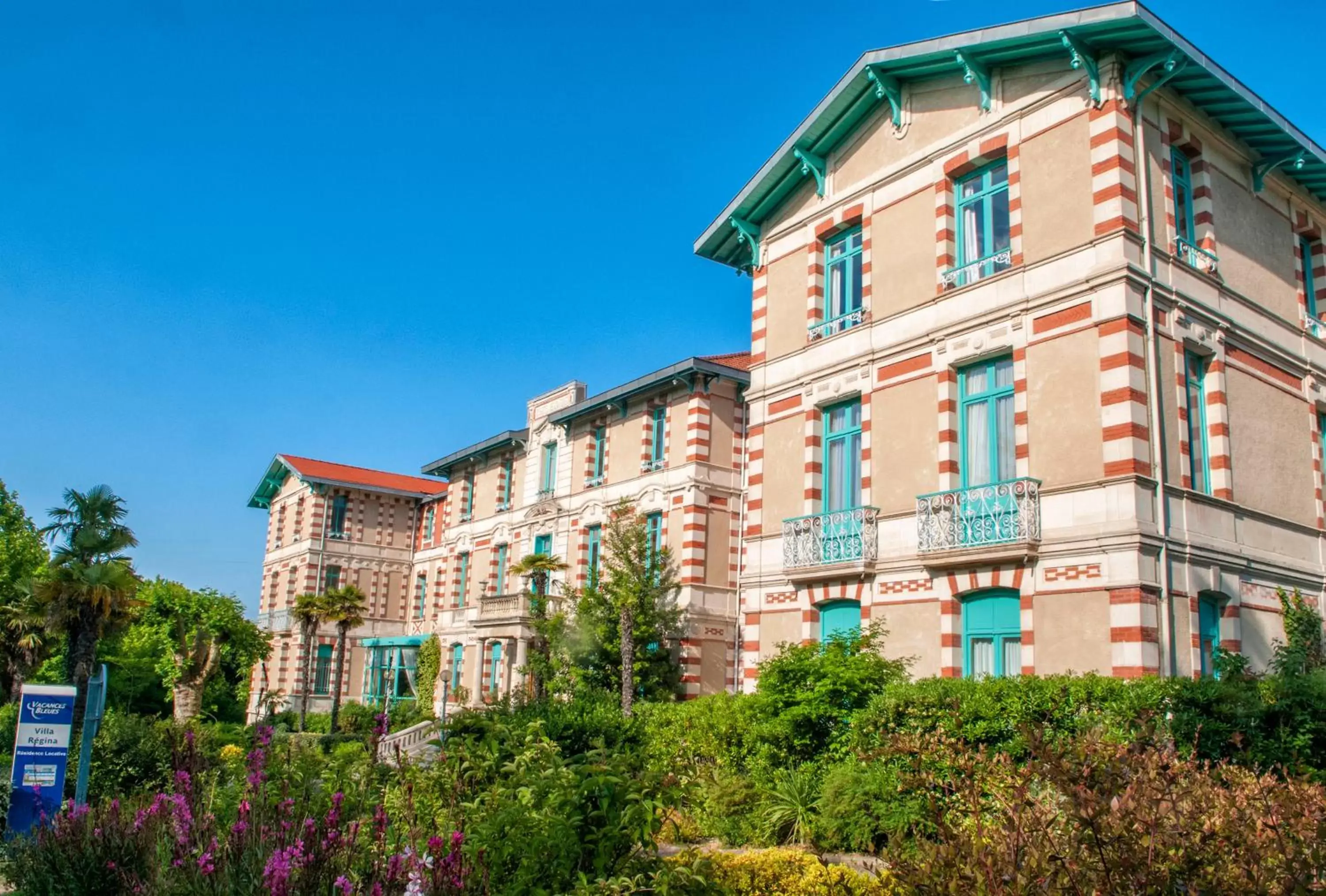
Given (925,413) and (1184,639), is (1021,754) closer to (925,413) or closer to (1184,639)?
(1184,639)

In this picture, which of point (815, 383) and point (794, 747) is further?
point (815, 383)

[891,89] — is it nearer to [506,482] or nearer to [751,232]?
[751,232]

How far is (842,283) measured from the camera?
766 inches

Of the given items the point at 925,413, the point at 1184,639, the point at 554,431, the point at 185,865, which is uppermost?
the point at 554,431

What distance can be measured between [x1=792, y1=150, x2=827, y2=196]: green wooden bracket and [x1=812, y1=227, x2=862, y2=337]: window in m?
0.99

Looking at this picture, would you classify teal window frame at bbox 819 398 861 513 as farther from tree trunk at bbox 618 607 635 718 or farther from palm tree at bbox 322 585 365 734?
palm tree at bbox 322 585 365 734

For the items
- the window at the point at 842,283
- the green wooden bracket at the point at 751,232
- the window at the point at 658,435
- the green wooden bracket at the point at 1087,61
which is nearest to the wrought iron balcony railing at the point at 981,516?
the window at the point at 842,283

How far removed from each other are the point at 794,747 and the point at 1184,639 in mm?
5342

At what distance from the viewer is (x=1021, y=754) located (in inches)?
479

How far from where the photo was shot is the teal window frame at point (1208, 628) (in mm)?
14617

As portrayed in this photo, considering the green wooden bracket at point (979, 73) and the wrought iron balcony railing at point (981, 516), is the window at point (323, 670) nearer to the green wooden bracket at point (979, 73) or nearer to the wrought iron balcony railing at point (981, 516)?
the wrought iron balcony railing at point (981, 516)

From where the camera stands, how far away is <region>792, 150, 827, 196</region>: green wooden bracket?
1984cm

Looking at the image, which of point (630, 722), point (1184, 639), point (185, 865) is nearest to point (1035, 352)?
point (1184, 639)

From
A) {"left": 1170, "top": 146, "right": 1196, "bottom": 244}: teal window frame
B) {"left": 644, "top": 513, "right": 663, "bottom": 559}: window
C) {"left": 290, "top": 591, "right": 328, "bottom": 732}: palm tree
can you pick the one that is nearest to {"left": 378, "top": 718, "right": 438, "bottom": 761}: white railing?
{"left": 644, "top": 513, "right": 663, "bottom": 559}: window
